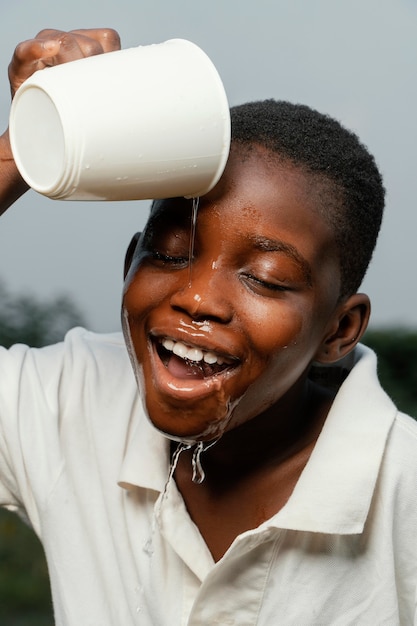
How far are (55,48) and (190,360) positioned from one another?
57 cm

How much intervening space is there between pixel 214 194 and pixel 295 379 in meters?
0.39

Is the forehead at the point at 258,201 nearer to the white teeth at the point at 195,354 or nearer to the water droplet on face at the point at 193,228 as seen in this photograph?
the water droplet on face at the point at 193,228

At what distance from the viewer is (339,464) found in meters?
2.00

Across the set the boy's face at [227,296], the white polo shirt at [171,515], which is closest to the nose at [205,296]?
the boy's face at [227,296]

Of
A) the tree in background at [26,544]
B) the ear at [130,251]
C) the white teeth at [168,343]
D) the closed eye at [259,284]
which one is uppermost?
the closed eye at [259,284]

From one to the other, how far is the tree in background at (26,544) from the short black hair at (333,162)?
210cm

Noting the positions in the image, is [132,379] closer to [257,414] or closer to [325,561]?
[257,414]

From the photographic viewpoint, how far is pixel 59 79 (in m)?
1.48

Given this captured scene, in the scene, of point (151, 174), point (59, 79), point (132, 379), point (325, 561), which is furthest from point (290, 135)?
point (325, 561)

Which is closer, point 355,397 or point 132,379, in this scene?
point 355,397

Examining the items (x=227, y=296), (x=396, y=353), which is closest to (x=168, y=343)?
(x=227, y=296)

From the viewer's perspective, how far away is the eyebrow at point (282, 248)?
5.77 feet

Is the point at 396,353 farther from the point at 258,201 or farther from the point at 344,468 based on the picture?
the point at 258,201

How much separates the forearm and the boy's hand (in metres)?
0.16
